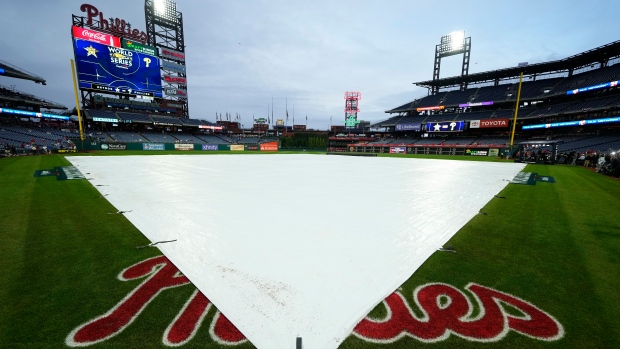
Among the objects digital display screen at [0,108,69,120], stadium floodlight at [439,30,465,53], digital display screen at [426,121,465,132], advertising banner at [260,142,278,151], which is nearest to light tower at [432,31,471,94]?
stadium floodlight at [439,30,465,53]

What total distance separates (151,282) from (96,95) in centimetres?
6002

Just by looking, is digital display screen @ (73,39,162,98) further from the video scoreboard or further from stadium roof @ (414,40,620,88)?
stadium roof @ (414,40,620,88)

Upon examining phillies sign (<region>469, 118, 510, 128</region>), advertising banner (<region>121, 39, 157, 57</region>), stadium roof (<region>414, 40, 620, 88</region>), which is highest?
advertising banner (<region>121, 39, 157, 57</region>)

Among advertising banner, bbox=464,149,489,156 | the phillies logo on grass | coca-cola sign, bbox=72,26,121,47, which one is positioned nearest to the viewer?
the phillies logo on grass

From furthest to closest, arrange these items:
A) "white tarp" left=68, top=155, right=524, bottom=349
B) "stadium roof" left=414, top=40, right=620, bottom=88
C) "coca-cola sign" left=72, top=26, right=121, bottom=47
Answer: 1. "stadium roof" left=414, top=40, right=620, bottom=88
2. "coca-cola sign" left=72, top=26, right=121, bottom=47
3. "white tarp" left=68, top=155, right=524, bottom=349

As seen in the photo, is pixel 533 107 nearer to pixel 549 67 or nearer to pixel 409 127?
pixel 549 67

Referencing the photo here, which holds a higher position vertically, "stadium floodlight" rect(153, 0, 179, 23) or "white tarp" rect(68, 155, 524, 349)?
"stadium floodlight" rect(153, 0, 179, 23)

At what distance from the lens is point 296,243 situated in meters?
4.42

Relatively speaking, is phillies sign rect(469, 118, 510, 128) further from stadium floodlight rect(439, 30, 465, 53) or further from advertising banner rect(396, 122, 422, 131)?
stadium floodlight rect(439, 30, 465, 53)

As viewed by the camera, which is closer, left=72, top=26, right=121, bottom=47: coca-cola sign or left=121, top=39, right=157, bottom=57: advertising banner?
left=72, top=26, right=121, bottom=47: coca-cola sign

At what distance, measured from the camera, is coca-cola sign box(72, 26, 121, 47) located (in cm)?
3626

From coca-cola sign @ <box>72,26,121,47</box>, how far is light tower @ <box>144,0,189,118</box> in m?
9.05

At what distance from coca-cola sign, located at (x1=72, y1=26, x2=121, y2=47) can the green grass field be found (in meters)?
45.2

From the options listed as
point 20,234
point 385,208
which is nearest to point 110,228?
point 20,234
